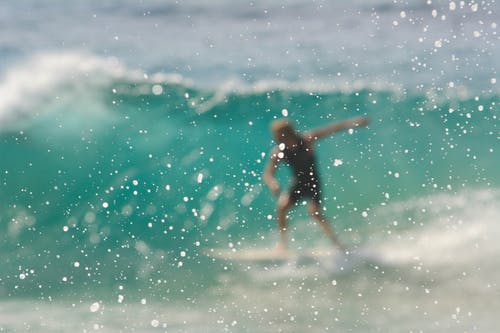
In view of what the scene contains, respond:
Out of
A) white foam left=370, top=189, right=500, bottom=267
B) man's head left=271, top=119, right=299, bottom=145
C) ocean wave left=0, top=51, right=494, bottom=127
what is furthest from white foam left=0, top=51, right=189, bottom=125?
man's head left=271, top=119, right=299, bottom=145

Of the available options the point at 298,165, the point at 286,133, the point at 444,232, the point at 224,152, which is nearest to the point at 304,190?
the point at 298,165

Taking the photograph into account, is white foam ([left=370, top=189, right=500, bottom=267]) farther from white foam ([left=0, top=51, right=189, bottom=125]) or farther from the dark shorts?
white foam ([left=0, top=51, right=189, bottom=125])

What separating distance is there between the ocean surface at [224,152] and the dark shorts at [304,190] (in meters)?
0.46

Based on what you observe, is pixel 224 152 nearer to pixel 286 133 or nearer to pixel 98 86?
pixel 98 86

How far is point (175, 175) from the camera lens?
9.48m

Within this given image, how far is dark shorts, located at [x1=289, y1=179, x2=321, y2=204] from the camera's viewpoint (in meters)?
5.30

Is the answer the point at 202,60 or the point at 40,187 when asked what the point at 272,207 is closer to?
the point at 202,60

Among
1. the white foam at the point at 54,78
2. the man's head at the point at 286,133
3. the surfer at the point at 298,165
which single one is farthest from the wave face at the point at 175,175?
the man's head at the point at 286,133

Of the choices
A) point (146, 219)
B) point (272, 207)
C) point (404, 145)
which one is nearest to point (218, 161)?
point (272, 207)

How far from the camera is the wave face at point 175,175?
7227mm

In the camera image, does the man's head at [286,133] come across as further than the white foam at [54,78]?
No

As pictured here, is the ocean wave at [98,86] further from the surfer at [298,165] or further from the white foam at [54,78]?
the surfer at [298,165]

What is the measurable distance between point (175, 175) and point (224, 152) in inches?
35.6

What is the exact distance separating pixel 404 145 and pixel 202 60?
382cm
